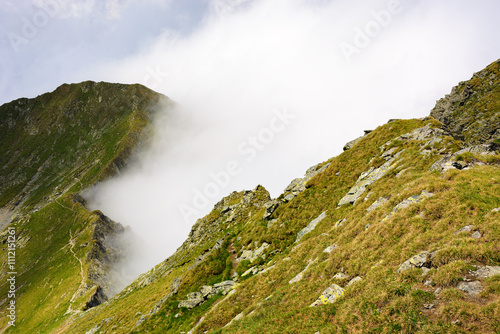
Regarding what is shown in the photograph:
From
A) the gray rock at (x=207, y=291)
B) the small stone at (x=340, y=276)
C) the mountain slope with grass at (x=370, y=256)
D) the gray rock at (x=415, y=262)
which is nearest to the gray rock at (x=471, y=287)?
the mountain slope with grass at (x=370, y=256)

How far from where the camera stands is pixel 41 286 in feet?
452

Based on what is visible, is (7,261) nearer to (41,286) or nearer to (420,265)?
(41,286)

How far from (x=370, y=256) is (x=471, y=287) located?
7711mm

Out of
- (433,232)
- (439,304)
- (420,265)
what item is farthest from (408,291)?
(433,232)

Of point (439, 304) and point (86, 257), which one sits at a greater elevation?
point (86, 257)

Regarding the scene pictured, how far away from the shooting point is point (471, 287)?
44.1ft

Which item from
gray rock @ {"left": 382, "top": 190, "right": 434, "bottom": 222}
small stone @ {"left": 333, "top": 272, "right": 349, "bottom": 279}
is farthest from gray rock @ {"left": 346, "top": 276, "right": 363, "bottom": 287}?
gray rock @ {"left": 382, "top": 190, "right": 434, "bottom": 222}

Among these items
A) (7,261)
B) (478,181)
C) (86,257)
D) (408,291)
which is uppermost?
(7,261)

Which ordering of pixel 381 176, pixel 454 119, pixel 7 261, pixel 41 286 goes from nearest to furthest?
pixel 381 176
pixel 454 119
pixel 41 286
pixel 7 261

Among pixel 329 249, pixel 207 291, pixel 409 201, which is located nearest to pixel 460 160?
pixel 409 201

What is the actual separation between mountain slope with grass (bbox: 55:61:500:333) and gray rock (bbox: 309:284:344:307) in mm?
92

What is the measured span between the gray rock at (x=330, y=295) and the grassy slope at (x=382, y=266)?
0.60 m

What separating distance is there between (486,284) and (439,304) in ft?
8.87

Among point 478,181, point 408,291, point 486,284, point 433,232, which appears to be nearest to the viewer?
point 486,284
